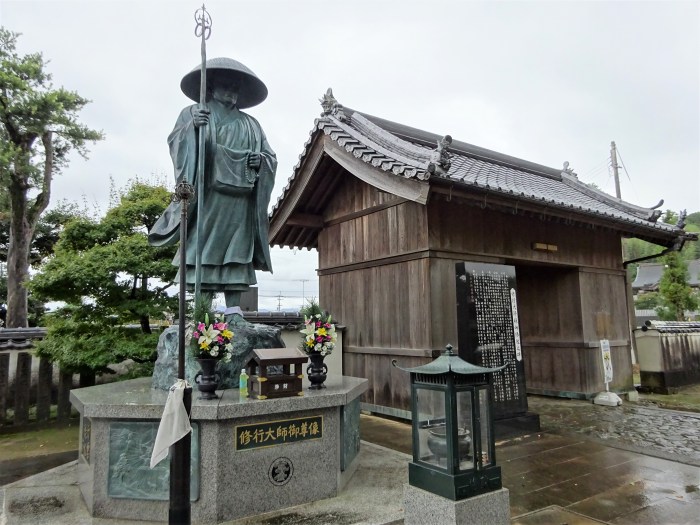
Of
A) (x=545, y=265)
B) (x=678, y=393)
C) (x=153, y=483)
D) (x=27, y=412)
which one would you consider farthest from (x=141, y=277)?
(x=678, y=393)

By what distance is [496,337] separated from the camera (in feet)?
25.8

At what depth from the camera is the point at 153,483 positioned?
4.26 m

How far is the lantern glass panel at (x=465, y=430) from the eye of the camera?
361cm

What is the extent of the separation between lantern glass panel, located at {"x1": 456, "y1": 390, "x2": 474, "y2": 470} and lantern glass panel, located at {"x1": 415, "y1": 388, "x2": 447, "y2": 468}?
0.14 m

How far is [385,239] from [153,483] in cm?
596

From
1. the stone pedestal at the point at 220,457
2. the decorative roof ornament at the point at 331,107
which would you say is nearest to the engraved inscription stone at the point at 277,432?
the stone pedestal at the point at 220,457

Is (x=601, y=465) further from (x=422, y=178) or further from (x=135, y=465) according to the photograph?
(x=135, y=465)

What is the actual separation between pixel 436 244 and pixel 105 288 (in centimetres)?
633

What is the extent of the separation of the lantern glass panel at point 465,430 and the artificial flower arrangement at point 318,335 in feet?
6.69

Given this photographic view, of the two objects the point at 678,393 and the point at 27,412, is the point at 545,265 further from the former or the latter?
the point at 27,412

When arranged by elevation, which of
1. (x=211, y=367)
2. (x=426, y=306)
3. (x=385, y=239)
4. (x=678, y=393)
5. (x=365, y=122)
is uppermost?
(x=365, y=122)

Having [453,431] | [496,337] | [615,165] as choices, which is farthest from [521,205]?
[615,165]

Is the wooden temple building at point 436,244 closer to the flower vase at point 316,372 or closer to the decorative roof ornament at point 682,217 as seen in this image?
the decorative roof ornament at point 682,217

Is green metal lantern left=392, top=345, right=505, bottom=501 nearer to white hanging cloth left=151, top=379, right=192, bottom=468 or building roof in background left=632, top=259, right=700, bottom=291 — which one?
white hanging cloth left=151, top=379, right=192, bottom=468
